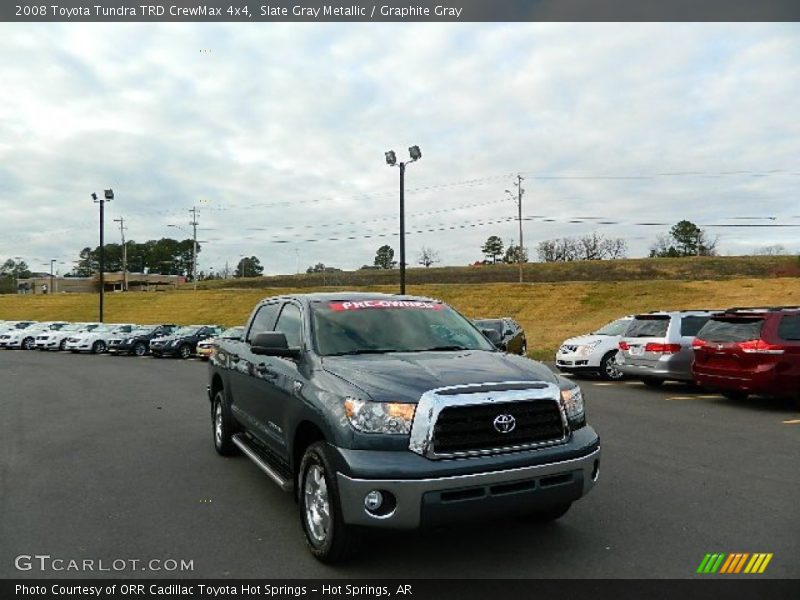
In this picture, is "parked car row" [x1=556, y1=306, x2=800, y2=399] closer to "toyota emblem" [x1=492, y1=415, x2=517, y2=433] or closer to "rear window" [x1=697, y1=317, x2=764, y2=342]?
"rear window" [x1=697, y1=317, x2=764, y2=342]

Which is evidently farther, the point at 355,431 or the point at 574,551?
the point at 574,551

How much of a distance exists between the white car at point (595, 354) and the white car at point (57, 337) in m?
26.0

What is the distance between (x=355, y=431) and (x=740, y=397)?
10.2 metres

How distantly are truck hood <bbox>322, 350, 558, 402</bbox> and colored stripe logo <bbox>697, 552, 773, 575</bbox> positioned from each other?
150cm

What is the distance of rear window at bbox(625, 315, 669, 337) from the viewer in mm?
13016

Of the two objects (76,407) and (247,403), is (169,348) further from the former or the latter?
(247,403)

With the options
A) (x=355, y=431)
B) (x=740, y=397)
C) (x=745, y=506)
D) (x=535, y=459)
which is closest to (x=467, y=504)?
(x=535, y=459)

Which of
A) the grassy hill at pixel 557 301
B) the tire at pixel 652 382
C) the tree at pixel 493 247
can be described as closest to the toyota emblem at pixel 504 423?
the tire at pixel 652 382

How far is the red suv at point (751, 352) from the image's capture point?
10203 mm

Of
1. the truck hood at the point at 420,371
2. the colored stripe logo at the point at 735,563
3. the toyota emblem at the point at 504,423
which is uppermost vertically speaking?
the truck hood at the point at 420,371

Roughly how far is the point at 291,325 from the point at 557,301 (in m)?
37.8

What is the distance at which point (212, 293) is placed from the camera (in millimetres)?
63750

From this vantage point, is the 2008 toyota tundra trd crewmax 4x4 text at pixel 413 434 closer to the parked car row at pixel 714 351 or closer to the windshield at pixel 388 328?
the windshield at pixel 388 328

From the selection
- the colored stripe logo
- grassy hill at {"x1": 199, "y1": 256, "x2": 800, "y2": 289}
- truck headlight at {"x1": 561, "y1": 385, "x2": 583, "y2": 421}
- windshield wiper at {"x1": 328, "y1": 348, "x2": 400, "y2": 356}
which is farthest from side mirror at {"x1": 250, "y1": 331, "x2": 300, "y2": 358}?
grassy hill at {"x1": 199, "y1": 256, "x2": 800, "y2": 289}
